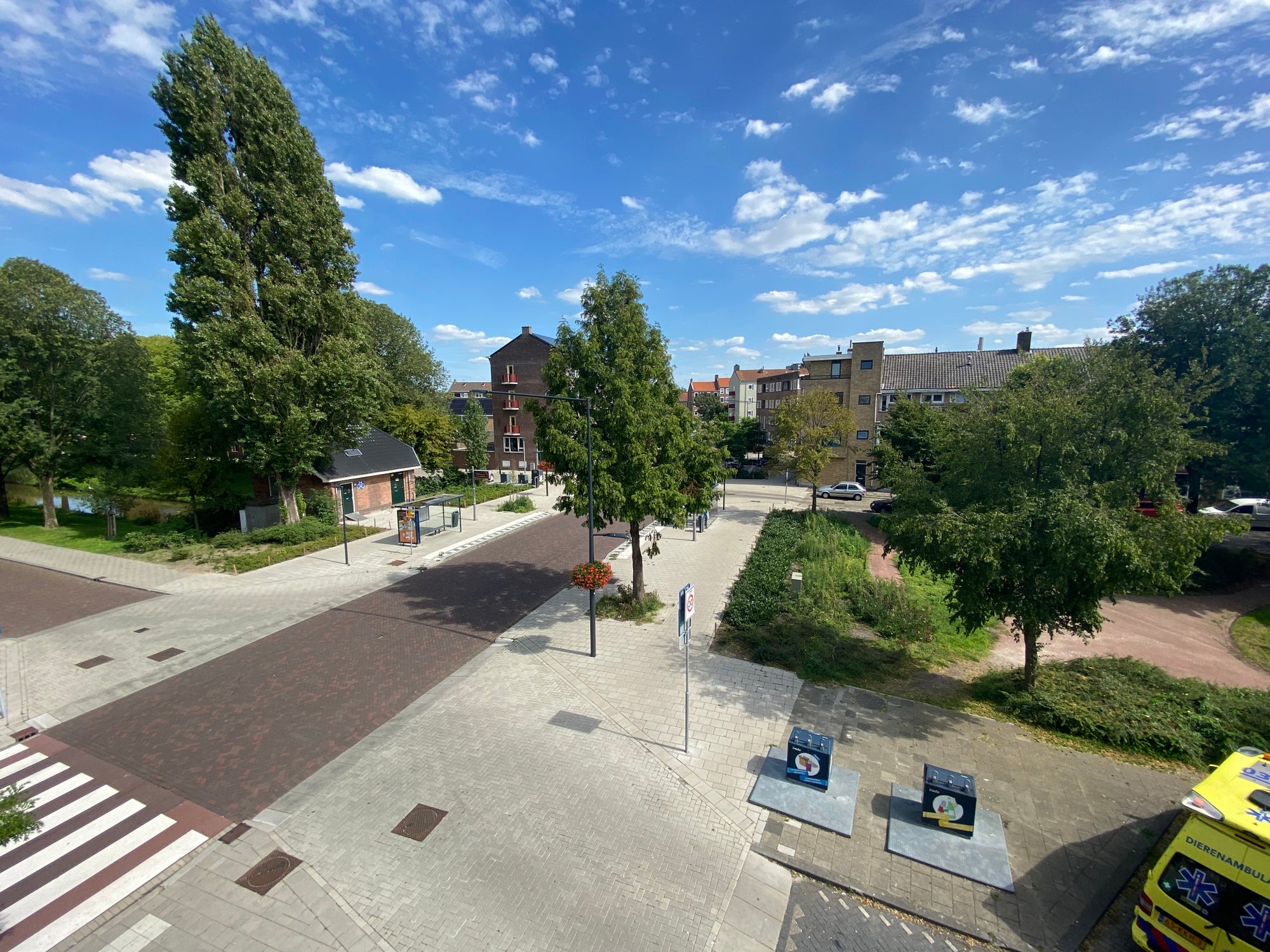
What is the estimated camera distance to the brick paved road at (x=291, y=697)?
8.46 metres

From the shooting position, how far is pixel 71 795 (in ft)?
25.9

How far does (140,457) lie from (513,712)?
25235mm

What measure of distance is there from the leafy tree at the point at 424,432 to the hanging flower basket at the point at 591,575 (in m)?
26.6

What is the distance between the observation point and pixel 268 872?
256 inches

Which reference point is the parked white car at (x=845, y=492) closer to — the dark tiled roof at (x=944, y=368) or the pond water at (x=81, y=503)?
the dark tiled roof at (x=944, y=368)

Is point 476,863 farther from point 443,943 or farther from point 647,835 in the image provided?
point 647,835

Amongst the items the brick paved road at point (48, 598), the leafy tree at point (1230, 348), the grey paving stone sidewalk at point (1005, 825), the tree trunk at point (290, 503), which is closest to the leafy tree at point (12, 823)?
the grey paving stone sidewalk at point (1005, 825)

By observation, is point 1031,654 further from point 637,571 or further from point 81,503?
point 81,503

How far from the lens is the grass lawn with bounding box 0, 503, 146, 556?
72.6ft

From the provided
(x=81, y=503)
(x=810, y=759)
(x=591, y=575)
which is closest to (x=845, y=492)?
(x=591, y=575)

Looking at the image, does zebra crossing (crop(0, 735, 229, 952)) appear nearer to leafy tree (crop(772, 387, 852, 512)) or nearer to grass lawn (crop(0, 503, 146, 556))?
grass lawn (crop(0, 503, 146, 556))

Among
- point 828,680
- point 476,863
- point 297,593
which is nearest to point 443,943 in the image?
point 476,863

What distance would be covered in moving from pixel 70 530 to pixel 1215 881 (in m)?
38.4

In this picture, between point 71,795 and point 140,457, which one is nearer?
point 71,795
